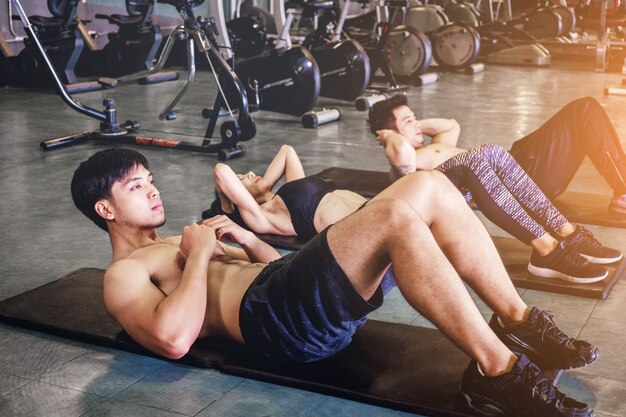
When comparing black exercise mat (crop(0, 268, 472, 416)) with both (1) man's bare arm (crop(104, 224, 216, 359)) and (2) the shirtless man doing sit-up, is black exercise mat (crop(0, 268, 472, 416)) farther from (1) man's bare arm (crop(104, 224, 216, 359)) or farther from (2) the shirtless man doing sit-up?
(1) man's bare arm (crop(104, 224, 216, 359))

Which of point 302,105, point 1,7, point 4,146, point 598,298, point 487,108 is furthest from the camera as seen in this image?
point 1,7

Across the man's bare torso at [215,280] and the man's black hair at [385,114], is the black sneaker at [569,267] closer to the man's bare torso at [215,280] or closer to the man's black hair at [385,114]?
the man's black hair at [385,114]

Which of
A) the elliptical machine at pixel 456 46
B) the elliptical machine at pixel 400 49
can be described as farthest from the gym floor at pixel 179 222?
the elliptical machine at pixel 456 46

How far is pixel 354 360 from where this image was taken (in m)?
2.09

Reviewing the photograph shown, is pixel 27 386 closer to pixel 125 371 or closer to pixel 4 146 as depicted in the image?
pixel 125 371

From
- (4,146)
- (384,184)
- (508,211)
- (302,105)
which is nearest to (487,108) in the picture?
(302,105)

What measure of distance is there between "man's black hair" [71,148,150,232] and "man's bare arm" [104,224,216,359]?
0.21 m

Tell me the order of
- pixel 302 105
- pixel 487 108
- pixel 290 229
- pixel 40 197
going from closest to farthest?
pixel 290 229, pixel 40 197, pixel 302 105, pixel 487 108

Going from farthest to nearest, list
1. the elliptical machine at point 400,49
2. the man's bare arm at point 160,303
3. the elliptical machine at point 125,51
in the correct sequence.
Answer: the elliptical machine at point 125,51 → the elliptical machine at point 400,49 → the man's bare arm at point 160,303

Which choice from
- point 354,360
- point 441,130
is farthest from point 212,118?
point 354,360

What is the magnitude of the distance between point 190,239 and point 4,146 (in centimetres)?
354

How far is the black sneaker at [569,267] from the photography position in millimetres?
2714

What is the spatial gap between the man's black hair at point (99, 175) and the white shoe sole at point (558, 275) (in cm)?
138

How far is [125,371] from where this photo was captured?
2.15 meters
